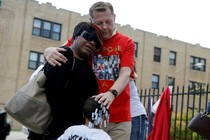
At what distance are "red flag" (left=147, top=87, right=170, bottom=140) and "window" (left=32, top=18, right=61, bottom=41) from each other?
879 inches

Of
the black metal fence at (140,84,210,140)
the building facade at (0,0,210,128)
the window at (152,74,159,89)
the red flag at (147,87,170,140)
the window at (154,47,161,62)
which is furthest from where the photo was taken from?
the window at (154,47,161,62)

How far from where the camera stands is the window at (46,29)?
27.9 metres

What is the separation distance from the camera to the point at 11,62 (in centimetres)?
2677

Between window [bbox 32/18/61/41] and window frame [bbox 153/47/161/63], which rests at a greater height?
window [bbox 32/18/61/41]

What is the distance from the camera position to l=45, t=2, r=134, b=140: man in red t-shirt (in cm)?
267

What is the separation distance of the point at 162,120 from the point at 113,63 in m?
4.19

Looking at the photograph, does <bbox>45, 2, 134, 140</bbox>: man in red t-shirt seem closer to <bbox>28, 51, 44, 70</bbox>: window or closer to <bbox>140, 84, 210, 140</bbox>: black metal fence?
<bbox>140, 84, 210, 140</bbox>: black metal fence

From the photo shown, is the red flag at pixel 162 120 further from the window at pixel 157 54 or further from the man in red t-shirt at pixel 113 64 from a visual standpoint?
the window at pixel 157 54

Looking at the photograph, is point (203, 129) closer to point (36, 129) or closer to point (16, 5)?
point (36, 129)

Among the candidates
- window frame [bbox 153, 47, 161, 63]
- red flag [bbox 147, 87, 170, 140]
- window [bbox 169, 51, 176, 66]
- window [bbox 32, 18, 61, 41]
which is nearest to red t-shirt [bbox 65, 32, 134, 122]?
red flag [bbox 147, 87, 170, 140]

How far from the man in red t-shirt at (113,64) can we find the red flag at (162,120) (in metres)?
3.86

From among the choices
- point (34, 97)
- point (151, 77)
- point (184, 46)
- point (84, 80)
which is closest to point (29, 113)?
point (34, 97)

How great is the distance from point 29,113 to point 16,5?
26.1 meters

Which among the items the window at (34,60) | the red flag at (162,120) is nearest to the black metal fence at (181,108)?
the red flag at (162,120)
